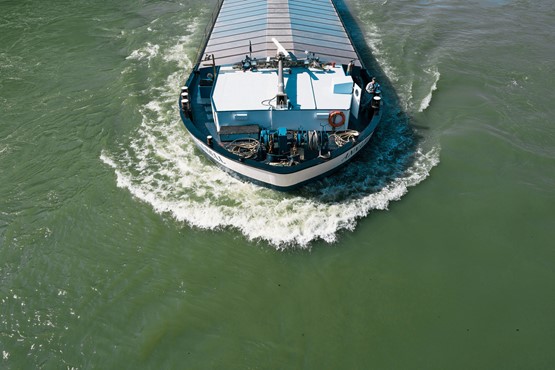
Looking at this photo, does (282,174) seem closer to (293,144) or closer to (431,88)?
→ (293,144)

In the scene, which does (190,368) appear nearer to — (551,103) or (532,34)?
(551,103)

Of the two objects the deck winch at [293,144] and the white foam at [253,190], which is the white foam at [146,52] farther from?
the deck winch at [293,144]

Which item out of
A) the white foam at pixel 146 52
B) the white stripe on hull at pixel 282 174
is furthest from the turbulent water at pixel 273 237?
the white foam at pixel 146 52

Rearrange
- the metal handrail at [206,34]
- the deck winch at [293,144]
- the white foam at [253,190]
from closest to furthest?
the white foam at [253,190] < the deck winch at [293,144] < the metal handrail at [206,34]

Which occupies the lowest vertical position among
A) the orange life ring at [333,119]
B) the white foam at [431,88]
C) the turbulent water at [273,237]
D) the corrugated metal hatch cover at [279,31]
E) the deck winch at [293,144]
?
the turbulent water at [273,237]

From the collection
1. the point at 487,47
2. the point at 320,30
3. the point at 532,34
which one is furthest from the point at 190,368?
the point at 532,34
